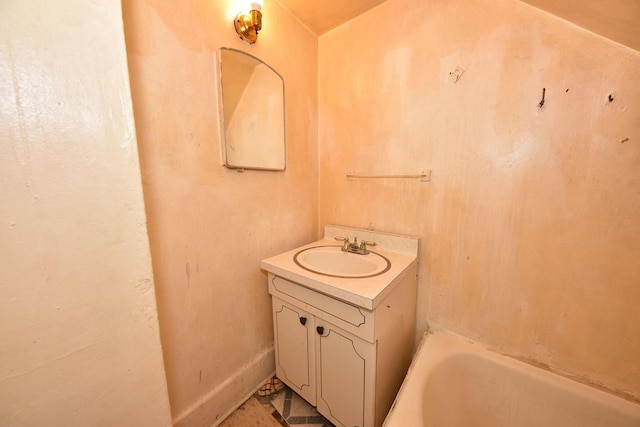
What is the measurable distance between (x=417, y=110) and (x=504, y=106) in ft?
1.13

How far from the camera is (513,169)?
914mm

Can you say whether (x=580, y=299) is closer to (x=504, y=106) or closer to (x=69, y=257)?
(x=504, y=106)

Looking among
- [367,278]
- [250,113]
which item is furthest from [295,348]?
[250,113]

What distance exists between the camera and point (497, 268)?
98cm

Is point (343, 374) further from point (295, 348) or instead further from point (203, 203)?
point (203, 203)

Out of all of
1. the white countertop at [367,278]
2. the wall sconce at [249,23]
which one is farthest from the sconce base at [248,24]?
the white countertop at [367,278]

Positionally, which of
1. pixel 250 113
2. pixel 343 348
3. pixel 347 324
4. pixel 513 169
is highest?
pixel 250 113

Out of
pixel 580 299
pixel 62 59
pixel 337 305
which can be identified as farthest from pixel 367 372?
pixel 62 59

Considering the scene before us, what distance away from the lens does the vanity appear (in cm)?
86

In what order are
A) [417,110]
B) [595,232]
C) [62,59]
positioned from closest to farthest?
1. [62,59]
2. [595,232]
3. [417,110]

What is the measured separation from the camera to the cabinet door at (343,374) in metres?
0.87

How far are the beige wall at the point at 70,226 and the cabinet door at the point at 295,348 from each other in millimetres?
586

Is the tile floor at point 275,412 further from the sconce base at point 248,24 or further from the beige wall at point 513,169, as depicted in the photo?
the sconce base at point 248,24

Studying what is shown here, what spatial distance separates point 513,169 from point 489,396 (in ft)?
3.17
